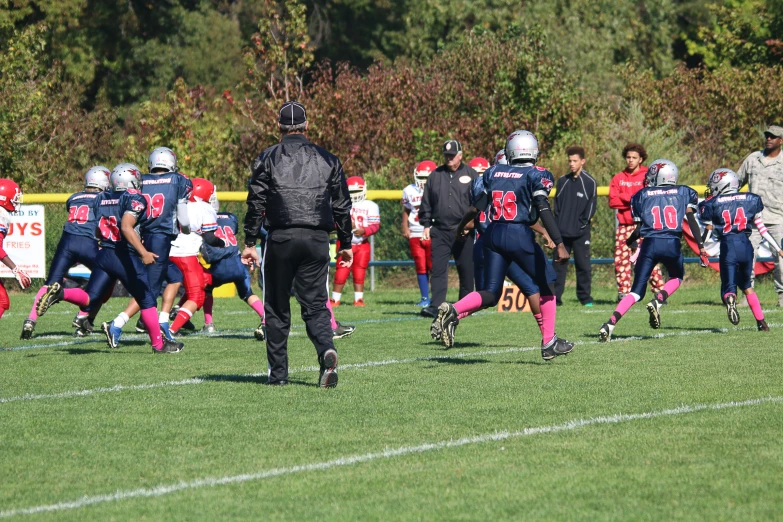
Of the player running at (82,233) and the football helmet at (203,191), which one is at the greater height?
the football helmet at (203,191)

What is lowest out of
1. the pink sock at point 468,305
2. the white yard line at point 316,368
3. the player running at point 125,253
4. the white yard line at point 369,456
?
the white yard line at point 369,456

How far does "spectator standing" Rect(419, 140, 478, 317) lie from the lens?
1491 centimetres

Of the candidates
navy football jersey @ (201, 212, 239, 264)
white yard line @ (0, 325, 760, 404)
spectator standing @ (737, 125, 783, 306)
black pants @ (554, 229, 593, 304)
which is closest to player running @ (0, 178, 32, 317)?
navy football jersey @ (201, 212, 239, 264)

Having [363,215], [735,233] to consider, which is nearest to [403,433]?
[735,233]

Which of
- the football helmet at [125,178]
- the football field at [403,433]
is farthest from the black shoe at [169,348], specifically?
the football helmet at [125,178]

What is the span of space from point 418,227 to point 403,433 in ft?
35.3

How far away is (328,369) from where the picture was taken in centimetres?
858

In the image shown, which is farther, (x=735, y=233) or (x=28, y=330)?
(x=735, y=233)

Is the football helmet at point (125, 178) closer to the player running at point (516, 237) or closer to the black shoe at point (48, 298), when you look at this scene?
the black shoe at point (48, 298)

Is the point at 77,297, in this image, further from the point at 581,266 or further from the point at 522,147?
the point at 581,266

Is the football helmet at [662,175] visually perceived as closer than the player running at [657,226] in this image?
No

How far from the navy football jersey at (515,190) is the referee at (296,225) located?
1733 mm

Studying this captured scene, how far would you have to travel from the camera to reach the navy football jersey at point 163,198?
11438 millimetres

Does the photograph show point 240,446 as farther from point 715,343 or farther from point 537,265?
point 715,343
